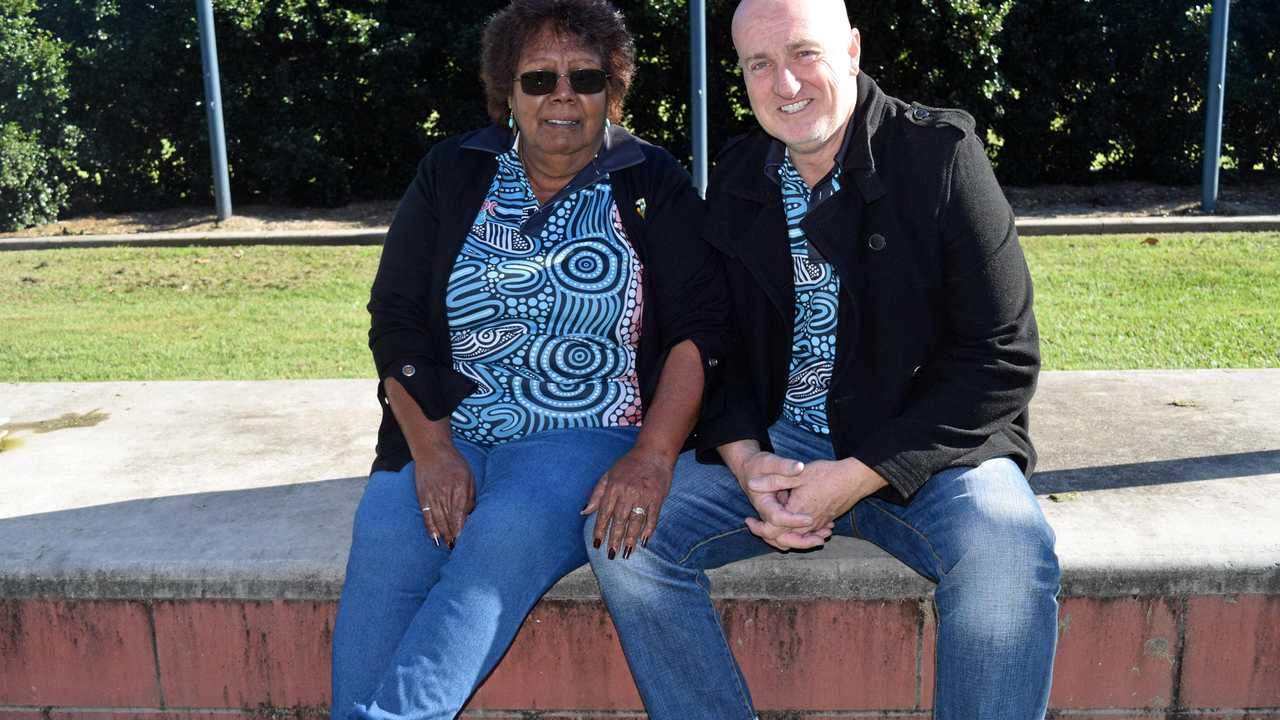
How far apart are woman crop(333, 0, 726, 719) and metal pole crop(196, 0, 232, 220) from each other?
899 centimetres

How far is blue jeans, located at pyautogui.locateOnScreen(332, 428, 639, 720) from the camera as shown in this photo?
2238 millimetres

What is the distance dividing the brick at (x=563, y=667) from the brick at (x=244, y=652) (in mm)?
374

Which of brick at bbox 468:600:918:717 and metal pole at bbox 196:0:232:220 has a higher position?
metal pole at bbox 196:0:232:220

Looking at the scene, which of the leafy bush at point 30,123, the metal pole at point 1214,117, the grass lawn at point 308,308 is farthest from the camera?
the leafy bush at point 30,123

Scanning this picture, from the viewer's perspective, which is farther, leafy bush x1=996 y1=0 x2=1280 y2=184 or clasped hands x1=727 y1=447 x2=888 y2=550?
leafy bush x1=996 y1=0 x2=1280 y2=184

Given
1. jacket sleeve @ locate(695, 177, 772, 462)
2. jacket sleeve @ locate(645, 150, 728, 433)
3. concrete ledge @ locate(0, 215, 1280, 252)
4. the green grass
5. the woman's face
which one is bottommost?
the green grass

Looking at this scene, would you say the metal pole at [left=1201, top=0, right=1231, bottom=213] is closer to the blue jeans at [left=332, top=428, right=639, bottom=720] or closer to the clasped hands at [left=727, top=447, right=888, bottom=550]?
the clasped hands at [left=727, top=447, right=888, bottom=550]

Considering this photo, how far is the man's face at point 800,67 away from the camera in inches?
99.3

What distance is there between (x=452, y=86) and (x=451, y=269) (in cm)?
1079

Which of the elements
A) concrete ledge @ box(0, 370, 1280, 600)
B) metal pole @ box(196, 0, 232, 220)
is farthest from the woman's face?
metal pole @ box(196, 0, 232, 220)

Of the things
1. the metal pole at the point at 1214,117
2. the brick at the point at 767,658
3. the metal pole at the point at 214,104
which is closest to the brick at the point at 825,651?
the brick at the point at 767,658

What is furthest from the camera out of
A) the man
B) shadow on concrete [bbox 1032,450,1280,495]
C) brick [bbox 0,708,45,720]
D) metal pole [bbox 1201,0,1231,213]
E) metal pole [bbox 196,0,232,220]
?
metal pole [bbox 196,0,232,220]

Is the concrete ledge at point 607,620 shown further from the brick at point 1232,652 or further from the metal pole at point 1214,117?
the metal pole at point 1214,117

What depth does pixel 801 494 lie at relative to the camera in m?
2.45
